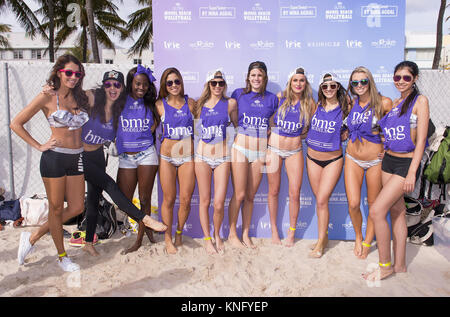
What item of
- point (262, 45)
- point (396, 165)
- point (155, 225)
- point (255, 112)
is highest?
point (262, 45)

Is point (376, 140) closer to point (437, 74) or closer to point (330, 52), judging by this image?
point (330, 52)

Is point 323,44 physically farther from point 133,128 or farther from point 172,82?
point 133,128

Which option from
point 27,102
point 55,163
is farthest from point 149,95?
point 27,102

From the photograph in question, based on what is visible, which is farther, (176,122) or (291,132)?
(291,132)

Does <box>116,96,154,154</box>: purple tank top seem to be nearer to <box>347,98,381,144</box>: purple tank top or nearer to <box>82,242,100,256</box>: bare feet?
<box>82,242,100,256</box>: bare feet

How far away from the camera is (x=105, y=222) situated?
15.3 ft

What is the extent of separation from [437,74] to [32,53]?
50.4 meters

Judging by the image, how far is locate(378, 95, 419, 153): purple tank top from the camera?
10.5 ft

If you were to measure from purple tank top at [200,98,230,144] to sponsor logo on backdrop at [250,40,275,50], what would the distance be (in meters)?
1.07

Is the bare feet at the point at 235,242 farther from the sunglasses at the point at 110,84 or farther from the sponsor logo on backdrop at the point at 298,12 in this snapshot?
the sponsor logo on backdrop at the point at 298,12

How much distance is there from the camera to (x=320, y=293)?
320 cm

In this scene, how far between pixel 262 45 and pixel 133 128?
210cm

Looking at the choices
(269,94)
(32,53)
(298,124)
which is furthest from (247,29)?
(32,53)
